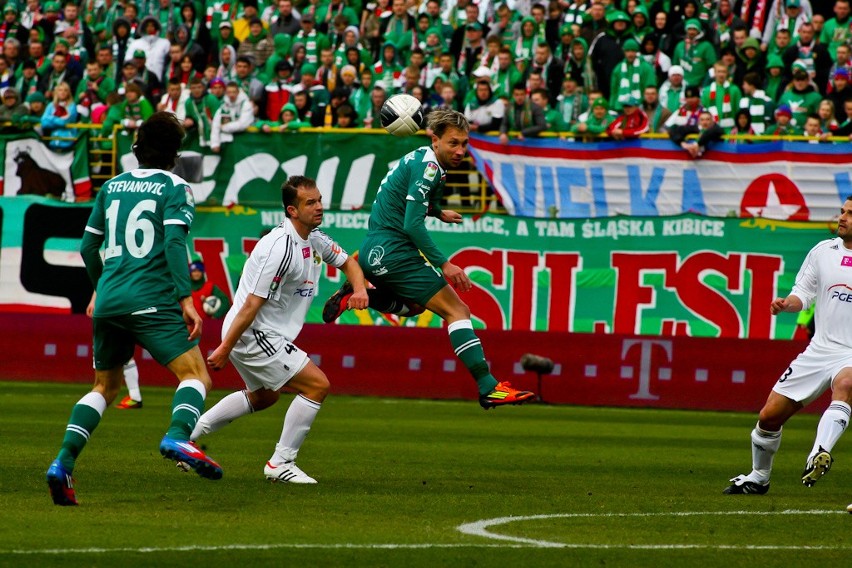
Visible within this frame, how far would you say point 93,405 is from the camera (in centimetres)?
911

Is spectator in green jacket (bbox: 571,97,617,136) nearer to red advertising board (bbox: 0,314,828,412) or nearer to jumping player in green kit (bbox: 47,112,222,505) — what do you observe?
red advertising board (bbox: 0,314,828,412)

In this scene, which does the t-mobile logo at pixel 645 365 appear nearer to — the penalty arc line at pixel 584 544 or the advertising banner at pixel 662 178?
the advertising banner at pixel 662 178

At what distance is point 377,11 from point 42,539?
20.5 m

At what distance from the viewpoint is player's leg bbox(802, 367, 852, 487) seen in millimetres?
9570

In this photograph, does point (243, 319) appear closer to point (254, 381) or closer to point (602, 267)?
point (254, 381)

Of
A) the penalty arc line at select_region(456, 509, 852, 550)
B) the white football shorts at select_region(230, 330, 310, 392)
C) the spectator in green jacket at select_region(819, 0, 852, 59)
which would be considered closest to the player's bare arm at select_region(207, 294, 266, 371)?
the white football shorts at select_region(230, 330, 310, 392)

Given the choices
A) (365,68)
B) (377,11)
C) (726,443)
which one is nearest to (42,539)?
(726,443)

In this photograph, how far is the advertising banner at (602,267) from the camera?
2244cm

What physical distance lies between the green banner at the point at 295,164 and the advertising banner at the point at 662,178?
1.62 m

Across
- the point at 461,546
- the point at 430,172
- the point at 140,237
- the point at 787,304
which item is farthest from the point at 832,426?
the point at 140,237

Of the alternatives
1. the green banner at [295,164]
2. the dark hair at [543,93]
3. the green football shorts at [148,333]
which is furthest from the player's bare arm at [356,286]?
the dark hair at [543,93]

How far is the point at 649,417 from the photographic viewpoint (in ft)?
64.6

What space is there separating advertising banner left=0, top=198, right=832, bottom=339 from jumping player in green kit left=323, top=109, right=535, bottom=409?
1050cm

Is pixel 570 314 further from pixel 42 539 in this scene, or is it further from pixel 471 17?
pixel 42 539
